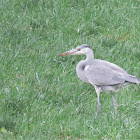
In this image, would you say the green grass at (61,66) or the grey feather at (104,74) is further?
the grey feather at (104,74)

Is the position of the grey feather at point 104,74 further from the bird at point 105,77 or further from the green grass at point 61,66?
the green grass at point 61,66

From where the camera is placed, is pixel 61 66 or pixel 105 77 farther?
pixel 61 66

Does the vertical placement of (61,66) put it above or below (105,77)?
below

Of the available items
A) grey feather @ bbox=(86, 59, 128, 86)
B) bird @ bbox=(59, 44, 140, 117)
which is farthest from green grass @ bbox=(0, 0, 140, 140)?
grey feather @ bbox=(86, 59, 128, 86)

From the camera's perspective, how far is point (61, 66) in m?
7.30

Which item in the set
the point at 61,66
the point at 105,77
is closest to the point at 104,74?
the point at 105,77

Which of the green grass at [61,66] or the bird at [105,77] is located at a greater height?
the bird at [105,77]

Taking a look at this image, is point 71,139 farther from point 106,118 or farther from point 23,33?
point 23,33

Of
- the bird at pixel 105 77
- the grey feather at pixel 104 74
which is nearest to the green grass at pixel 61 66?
the bird at pixel 105 77

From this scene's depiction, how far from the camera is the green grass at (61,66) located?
537 centimetres

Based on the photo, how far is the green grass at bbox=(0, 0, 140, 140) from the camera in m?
5.37

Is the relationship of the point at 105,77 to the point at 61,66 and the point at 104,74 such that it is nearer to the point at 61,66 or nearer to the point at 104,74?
the point at 104,74

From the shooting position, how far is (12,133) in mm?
5258

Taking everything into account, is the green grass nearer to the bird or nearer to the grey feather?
the bird
